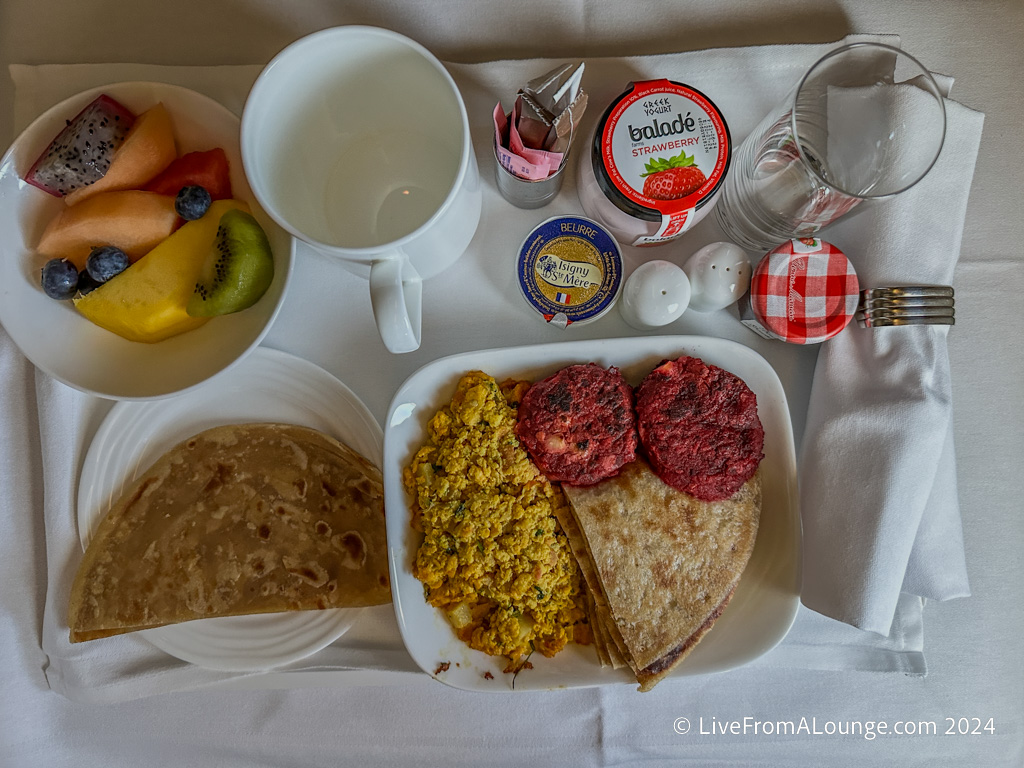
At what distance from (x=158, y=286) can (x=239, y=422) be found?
331 millimetres

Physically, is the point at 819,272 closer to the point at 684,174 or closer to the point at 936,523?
the point at 684,174

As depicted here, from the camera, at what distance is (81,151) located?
1024 millimetres

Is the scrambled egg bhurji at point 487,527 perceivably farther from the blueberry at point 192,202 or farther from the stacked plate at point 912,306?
the stacked plate at point 912,306

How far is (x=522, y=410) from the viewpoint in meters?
1.13

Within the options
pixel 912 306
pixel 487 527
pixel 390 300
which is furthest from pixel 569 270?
pixel 912 306

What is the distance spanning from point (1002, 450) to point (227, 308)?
159 centimetres

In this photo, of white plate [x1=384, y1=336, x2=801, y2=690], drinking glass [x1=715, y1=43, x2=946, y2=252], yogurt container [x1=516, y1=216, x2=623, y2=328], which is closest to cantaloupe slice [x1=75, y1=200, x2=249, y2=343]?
white plate [x1=384, y1=336, x2=801, y2=690]

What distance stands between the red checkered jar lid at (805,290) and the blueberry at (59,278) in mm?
1223

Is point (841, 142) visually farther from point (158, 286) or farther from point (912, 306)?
point (158, 286)

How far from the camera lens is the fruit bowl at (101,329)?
1.05m

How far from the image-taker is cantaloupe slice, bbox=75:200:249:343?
40.4 inches

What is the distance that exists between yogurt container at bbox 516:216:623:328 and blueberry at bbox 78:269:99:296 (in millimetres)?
762

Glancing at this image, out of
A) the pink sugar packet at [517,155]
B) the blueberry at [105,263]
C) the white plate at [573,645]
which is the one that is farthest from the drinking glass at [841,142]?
the blueberry at [105,263]

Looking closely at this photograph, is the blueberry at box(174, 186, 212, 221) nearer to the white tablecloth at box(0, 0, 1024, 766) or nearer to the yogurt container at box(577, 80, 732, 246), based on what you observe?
the white tablecloth at box(0, 0, 1024, 766)
